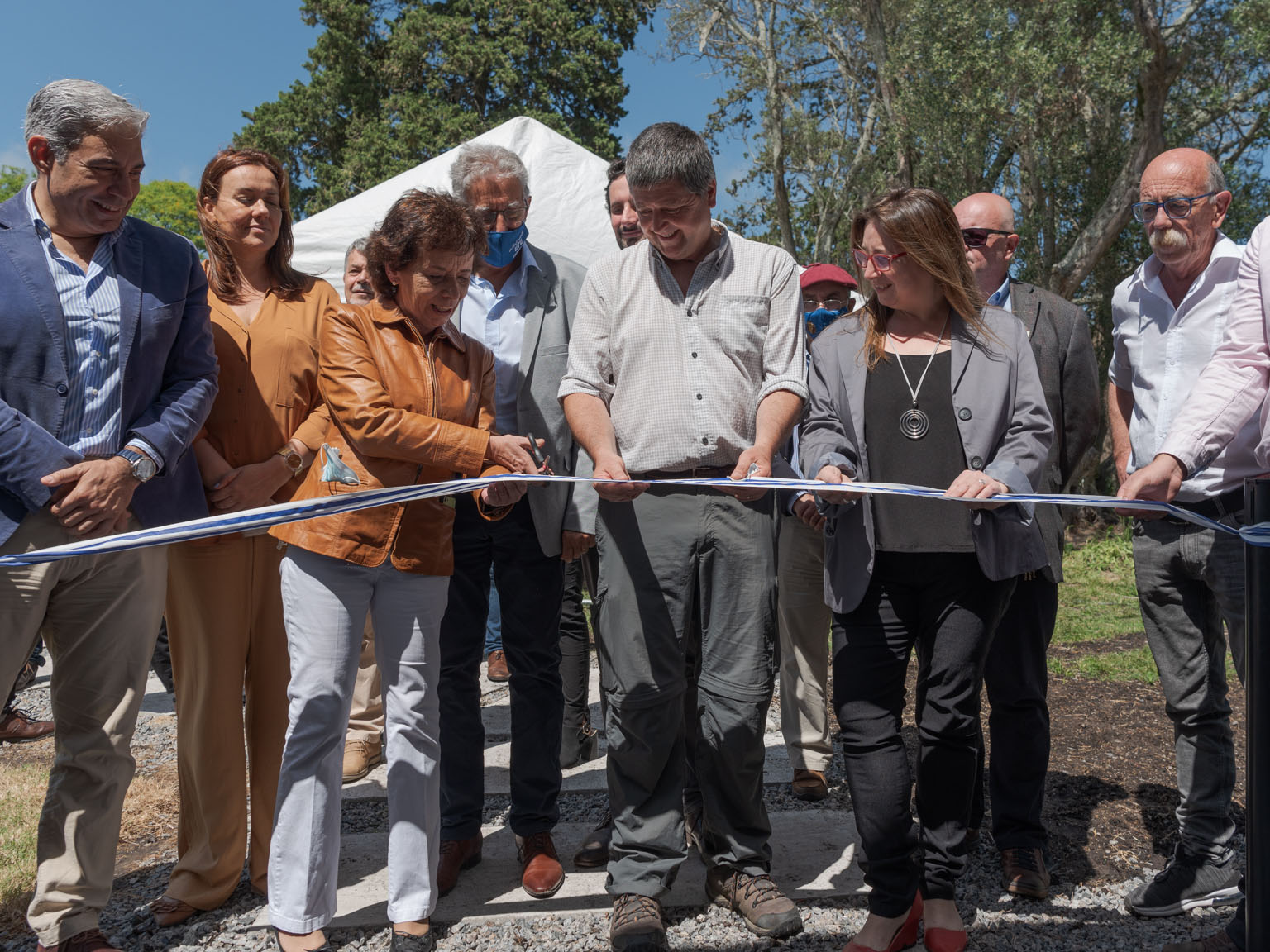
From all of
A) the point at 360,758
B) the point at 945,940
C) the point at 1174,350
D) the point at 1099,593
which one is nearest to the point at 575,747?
the point at 360,758

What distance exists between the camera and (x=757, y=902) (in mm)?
3340

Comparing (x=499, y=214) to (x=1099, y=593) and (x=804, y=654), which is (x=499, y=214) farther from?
(x=1099, y=593)

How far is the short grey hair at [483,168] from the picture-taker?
398 centimetres

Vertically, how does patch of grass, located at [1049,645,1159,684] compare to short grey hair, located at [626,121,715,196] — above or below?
below

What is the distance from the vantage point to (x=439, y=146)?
27328 millimetres

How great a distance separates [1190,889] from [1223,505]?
1.34 metres

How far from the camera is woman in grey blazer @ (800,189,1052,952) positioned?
3139 mm

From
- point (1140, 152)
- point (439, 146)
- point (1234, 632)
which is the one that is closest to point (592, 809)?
point (1234, 632)

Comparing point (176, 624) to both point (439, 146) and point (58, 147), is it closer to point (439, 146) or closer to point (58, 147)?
point (58, 147)

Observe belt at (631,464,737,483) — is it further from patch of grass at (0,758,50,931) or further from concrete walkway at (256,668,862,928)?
patch of grass at (0,758,50,931)

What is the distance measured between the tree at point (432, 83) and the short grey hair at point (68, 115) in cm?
2514

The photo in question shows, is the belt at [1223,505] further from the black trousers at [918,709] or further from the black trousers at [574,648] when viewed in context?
the black trousers at [574,648]

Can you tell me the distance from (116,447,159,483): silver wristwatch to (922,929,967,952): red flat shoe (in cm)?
282

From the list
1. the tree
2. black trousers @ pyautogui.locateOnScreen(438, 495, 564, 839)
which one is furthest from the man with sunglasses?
the tree
